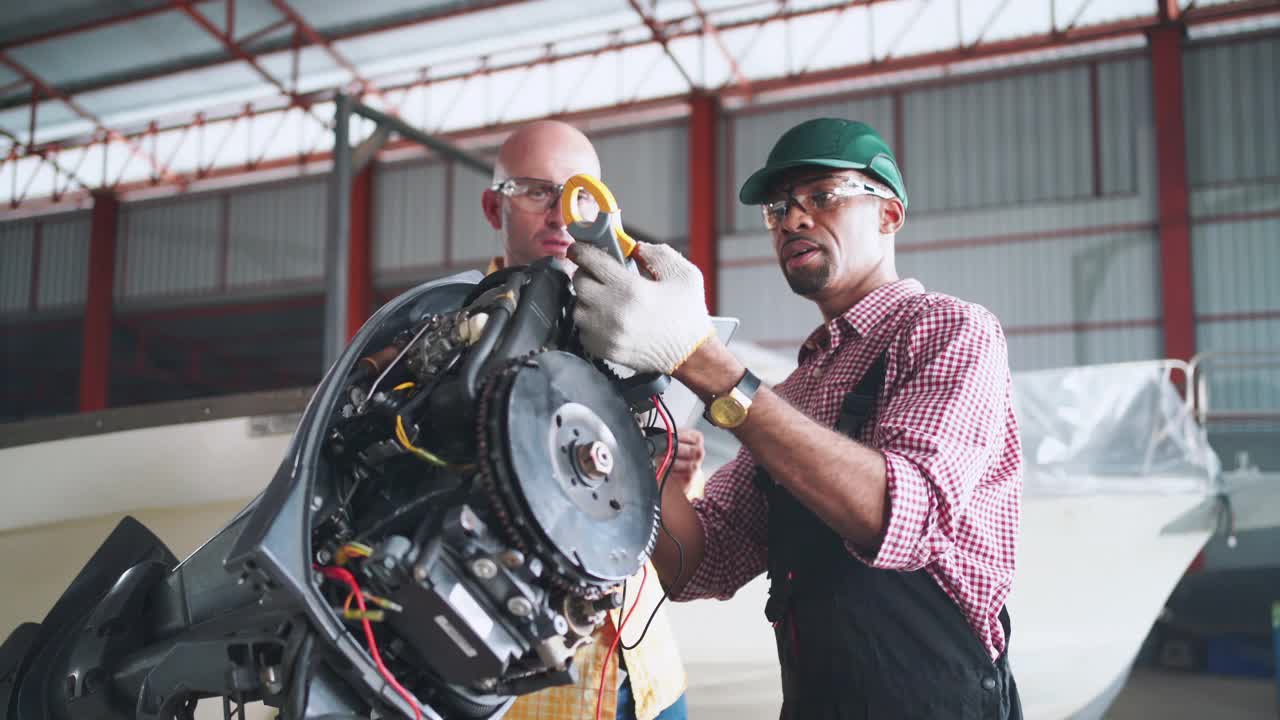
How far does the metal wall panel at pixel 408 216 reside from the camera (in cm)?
1348

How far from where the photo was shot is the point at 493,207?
200 cm

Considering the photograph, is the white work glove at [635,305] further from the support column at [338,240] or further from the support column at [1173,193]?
the support column at [1173,193]

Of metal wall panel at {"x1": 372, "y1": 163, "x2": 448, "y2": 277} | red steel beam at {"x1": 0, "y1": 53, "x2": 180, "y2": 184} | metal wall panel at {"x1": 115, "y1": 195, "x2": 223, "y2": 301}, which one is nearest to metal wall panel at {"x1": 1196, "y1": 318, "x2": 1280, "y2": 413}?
metal wall panel at {"x1": 372, "y1": 163, "x2": 448, "y2": 277}

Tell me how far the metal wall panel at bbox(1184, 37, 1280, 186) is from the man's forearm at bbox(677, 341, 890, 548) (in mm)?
10966

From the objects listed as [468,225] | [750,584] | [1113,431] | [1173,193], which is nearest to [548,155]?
[750,584]

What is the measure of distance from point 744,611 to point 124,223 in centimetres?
1471

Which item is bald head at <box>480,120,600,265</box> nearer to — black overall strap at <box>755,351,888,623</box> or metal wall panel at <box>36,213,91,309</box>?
black overall strap at <box>755,351,888,623</box>

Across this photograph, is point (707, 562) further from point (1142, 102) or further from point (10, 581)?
point (1142, 102)

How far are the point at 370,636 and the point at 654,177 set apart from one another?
11.9 meters

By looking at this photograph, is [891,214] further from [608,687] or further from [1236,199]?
[1236,199]

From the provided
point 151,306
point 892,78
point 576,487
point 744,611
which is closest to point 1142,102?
point 892,78

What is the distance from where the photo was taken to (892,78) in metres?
11.8

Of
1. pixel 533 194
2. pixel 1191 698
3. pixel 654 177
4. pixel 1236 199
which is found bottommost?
pixel 1191 698

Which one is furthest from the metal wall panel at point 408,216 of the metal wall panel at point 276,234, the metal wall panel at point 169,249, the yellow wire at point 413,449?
the yellow wire at point 413,449
